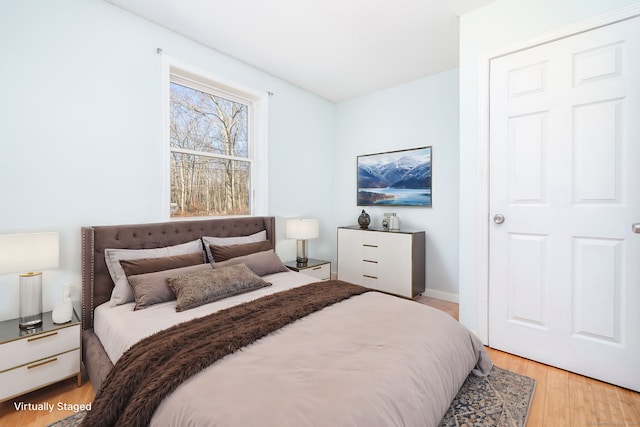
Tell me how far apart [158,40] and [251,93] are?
3.25 ft

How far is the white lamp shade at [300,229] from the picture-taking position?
346cm

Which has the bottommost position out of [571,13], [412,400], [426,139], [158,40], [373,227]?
[412,400]

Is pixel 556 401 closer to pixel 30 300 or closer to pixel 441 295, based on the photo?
pixel 441 295

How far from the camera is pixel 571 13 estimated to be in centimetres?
199

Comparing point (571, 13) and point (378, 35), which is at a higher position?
point (378, 35)

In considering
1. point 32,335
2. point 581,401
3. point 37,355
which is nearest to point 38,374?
point 37,355

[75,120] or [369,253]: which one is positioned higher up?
[75,120]

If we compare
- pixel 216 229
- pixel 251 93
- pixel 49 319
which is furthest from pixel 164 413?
pixel 251 93

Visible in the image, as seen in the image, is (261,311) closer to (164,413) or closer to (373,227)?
(164,413)

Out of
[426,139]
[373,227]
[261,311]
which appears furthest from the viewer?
[373,227]

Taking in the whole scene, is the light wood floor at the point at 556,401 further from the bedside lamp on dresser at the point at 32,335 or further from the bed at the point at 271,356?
the bed at the point at 271,356

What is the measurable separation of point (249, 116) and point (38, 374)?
288cm

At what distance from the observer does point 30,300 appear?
1846mm

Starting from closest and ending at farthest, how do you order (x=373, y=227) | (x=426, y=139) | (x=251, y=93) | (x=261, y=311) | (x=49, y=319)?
1. (x=261, y=311)
2. (x=49, y=319)
3. (x=251, y=93)
4. (x=426, y=139)
5. (x=373, y=227)
